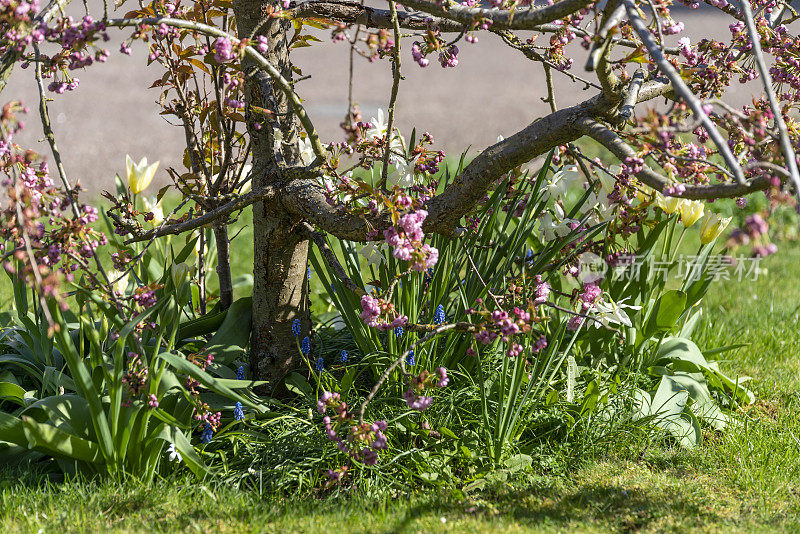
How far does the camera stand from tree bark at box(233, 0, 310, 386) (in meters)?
2.56

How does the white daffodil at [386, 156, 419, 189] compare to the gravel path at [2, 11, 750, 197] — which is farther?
the gravel path at [2, 11, 750, 197]

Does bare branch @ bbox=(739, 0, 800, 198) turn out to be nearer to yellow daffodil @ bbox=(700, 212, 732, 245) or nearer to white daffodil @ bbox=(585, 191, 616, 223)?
white daffodil @ bbox=(585, 191, 616, 223)

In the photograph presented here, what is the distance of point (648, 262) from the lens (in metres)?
2.85

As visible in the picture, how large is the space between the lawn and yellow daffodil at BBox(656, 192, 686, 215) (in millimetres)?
809

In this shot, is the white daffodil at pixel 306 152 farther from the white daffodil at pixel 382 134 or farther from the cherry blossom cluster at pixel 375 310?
the cherry blossom cluster at pixel 375 310

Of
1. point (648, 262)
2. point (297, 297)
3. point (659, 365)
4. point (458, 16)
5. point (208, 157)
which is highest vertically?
point (458, 16)

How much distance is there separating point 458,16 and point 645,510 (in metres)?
1.49

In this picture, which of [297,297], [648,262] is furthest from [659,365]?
[297,297]

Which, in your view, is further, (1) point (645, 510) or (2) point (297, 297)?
(2) point (297, 297)

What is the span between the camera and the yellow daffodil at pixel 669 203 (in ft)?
8.79

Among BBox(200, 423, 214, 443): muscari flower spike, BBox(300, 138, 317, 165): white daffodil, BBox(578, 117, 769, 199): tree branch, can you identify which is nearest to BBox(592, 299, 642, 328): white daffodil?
BBox(578, 117, 769, 199): tree branch

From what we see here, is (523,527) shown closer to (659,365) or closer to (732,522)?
(732,522)

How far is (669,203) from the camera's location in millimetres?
2709

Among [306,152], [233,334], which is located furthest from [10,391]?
[306,152]
